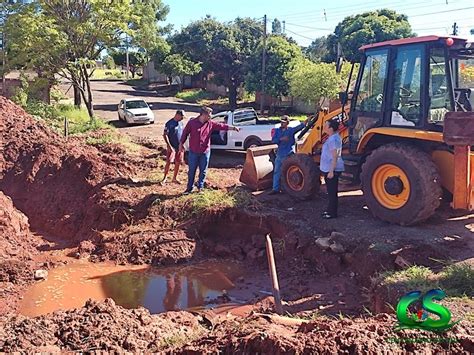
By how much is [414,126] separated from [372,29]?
31237 mm

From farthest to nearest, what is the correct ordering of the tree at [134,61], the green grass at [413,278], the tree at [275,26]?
the tree at [134,61] → the tree at [275,26] → the green grass at [413,278]

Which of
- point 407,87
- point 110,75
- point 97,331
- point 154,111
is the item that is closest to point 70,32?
point 154,111

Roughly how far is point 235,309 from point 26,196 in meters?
7.55

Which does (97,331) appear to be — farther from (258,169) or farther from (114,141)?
(114,141)

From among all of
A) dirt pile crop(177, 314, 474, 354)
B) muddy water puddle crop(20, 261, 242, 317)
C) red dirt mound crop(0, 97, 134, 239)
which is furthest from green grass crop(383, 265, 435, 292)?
red dirt mound crop(0, 97, 134, 239)

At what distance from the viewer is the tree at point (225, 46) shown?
35219mm

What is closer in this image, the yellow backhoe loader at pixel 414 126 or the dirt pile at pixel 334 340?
the dirt pile at pixel 334 340

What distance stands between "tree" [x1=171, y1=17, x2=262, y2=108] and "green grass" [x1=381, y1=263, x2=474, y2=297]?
28.9 meters

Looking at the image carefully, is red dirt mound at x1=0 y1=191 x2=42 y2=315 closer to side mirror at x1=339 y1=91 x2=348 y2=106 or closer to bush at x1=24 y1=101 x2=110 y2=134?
side mirror at x1=339 y1=91 x2=348 y2=106

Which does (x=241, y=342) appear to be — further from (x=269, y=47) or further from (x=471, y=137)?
(x=269, y=47)

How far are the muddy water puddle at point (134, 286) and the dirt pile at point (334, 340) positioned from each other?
3.36 meters

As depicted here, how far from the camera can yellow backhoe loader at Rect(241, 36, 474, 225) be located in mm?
7707

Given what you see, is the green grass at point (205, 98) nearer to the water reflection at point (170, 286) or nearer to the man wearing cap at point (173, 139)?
the man wearing cap at point (173, 139)

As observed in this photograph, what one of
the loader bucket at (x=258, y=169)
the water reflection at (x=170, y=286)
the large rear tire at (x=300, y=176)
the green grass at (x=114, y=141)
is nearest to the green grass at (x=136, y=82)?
the green grass at (x=114, y=141)
